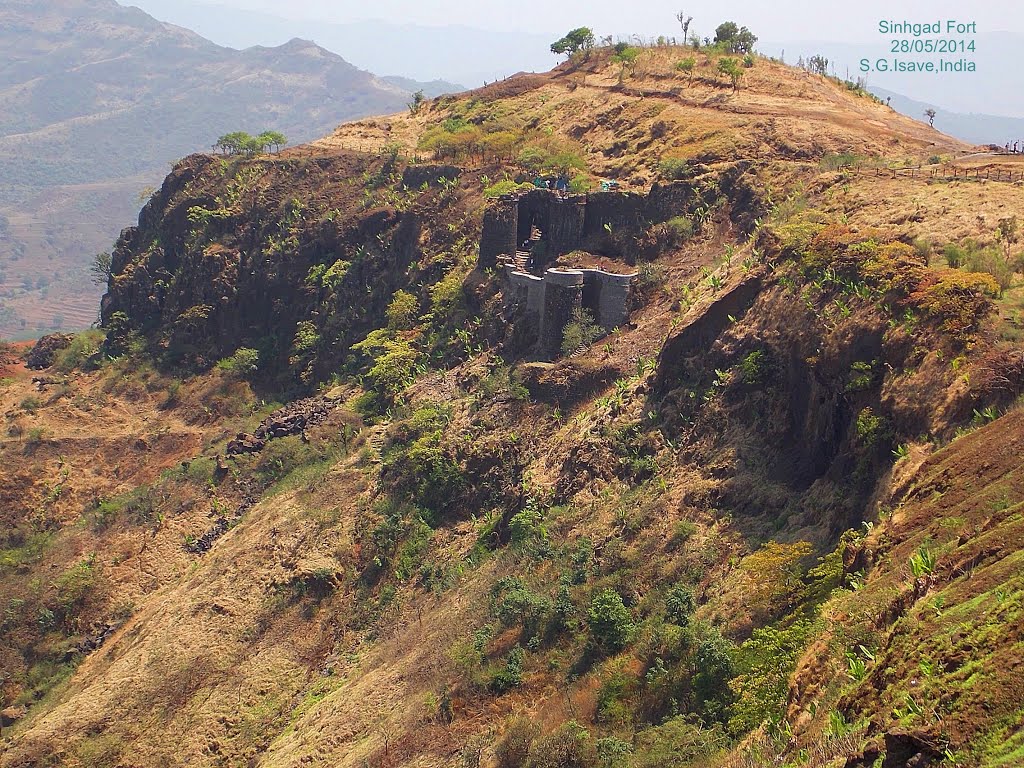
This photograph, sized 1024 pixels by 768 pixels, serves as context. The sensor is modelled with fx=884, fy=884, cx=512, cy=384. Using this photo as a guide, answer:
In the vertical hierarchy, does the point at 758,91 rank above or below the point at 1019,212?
above

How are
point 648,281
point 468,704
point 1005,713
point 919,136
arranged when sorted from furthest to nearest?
point 919,136 → point 648,281 → point 468,704 → point 1005,713

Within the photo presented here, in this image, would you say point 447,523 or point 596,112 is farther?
point 596,112

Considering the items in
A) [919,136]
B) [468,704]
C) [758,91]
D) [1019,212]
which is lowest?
[468,704]

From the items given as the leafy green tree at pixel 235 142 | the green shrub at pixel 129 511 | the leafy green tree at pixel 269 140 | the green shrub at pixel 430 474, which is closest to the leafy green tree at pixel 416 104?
the leafy green tree at pixel 269 140

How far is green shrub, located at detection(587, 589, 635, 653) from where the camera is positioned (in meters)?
18.1

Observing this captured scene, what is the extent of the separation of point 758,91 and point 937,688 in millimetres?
36215

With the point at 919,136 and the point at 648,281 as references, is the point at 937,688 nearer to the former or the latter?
the point at 648,281

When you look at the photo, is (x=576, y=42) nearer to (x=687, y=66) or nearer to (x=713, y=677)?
(x=687, y=66)

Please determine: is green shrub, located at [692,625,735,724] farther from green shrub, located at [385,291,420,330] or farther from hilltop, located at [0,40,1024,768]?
green shrub, located at [385,291,420,330]

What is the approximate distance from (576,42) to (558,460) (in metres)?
35.8

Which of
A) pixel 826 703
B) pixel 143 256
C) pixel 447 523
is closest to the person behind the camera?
pixel 826 703

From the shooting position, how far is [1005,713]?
791 cm

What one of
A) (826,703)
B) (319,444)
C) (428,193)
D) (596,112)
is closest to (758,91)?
(596,112)

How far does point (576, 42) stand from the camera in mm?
53031
